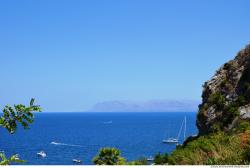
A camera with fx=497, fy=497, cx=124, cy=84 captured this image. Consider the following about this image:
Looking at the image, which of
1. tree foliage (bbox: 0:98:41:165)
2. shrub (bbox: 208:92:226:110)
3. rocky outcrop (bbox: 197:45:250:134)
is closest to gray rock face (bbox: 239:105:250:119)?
rocky outcrop (bbox: 197:45:250:134)

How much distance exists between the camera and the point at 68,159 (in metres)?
122

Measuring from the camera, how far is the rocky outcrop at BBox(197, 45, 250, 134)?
1694 inches

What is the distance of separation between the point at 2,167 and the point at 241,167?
8.12 ft

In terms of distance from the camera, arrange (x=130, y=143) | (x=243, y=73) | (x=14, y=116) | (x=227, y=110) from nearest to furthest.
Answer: (x=14, y=116) → (x=227, y=110) → (x=243, y=73) → (x=130, y=143)

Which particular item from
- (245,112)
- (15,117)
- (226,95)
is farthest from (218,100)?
(15,117)

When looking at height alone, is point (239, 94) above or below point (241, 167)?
above

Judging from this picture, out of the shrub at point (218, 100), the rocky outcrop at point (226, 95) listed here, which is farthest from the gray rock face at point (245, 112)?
the shrub at point (218, 100)

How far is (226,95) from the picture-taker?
4684cm

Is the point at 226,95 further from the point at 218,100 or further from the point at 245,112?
the point at 245,112

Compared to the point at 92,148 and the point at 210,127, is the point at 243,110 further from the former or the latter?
the point at 92,148

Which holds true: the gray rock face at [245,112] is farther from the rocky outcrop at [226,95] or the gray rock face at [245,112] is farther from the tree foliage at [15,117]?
the tree foliage at [15,117]

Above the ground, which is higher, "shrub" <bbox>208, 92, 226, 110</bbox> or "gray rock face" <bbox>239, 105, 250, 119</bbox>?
"shrub" <bbox>208, 92, 226, 110</bbox>

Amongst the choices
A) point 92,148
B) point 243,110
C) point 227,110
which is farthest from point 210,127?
point 92,148

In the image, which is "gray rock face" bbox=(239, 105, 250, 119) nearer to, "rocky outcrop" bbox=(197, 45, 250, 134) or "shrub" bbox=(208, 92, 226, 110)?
"rocky outcrop" bbox=(197, 45, 250, 134)
